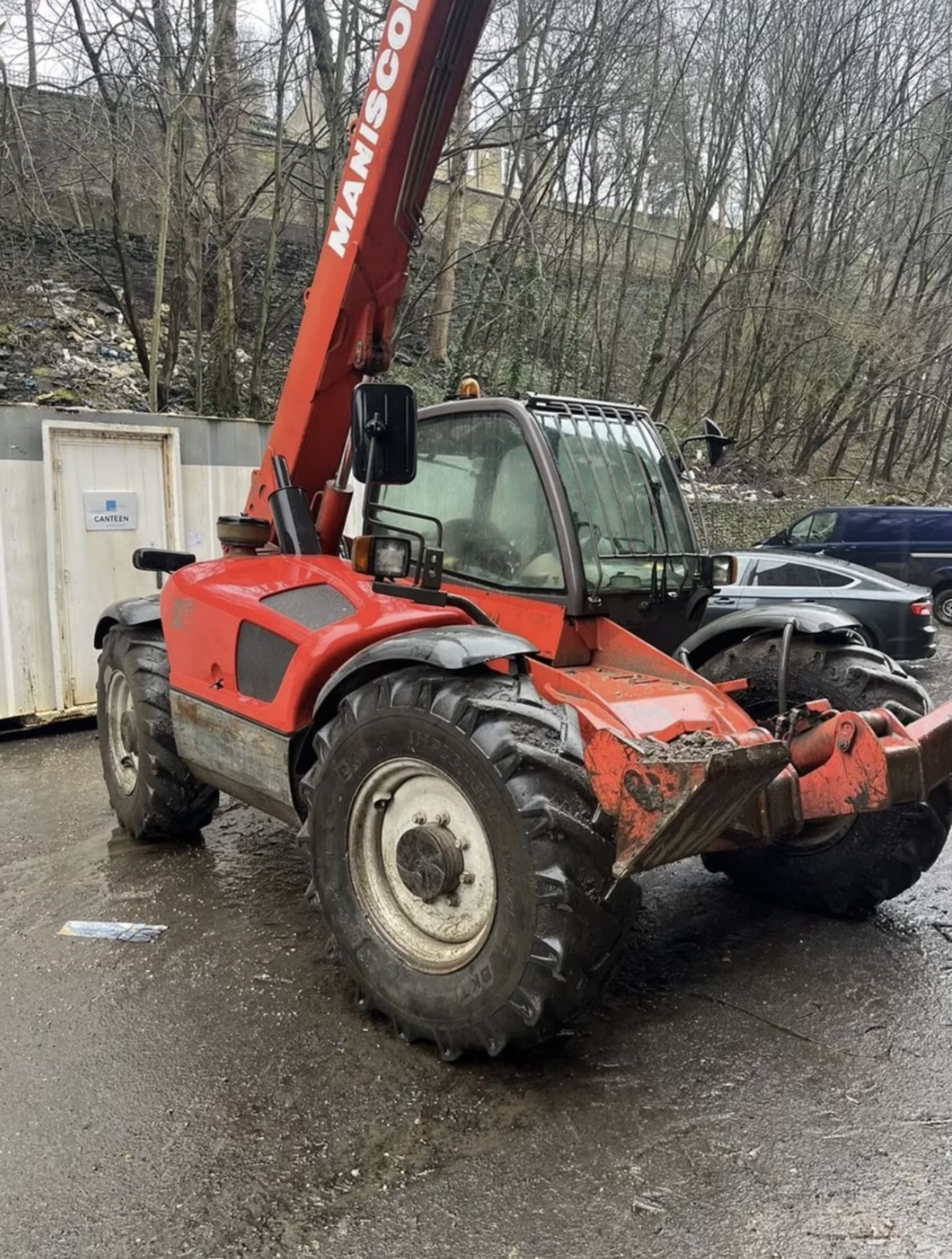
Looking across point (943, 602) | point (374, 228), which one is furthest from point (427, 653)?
point (943, 602)

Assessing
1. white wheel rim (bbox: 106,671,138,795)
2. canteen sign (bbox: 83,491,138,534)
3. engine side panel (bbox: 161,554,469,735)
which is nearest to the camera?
engine side panel (bbox: 161,554,469,735)

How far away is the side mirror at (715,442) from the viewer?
4398mm

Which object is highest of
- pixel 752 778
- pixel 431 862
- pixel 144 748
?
pixel 752 778

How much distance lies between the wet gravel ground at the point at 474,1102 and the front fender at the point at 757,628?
45.8 inches

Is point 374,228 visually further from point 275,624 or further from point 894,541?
point 894,541

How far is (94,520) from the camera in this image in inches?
282

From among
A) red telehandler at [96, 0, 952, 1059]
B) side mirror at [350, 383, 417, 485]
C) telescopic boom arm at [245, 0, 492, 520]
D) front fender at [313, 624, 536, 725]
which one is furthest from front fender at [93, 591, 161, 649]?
side mirror at [350, 383, 417, 485]

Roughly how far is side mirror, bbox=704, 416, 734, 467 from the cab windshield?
1.15 feet

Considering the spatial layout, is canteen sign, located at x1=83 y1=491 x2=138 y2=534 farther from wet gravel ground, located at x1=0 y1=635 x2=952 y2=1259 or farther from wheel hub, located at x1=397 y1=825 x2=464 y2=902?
wheel hub, located at x1=397 y1=825 x2=464 y2=902

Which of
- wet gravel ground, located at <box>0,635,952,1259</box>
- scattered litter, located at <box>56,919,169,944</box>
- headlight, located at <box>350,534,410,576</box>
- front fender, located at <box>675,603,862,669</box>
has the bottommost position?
scattered litter, located at <box>56,919,169,944</box>

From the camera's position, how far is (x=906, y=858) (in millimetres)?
3779

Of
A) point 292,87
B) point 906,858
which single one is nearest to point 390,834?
point 906,858

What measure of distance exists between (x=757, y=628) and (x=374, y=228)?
243cm

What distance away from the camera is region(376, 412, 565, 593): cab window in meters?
3.58
